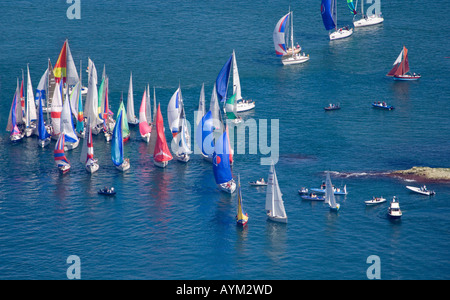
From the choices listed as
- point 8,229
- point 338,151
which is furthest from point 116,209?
point 338,151

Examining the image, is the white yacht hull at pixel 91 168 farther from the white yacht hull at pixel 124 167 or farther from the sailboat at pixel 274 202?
the sailboat at pixel 274 202

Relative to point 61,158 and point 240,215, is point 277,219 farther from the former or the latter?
point 61,158

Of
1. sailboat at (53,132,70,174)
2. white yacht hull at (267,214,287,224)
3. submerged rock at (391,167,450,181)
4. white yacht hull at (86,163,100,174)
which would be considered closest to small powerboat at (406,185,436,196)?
submerged rock at (391,167,450,181)

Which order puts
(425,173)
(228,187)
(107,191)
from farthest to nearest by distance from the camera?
(425,173) < (107,191) < (228,187)

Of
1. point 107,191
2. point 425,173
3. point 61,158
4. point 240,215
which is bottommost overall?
point 240,215

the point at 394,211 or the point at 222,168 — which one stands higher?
the point at 222,168

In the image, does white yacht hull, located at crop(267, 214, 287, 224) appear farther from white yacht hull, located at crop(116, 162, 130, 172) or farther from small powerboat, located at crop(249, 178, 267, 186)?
white yacht hull, located at crop(116, 162, 130, 172)

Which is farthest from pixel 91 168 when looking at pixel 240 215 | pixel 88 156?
pixel 240 215

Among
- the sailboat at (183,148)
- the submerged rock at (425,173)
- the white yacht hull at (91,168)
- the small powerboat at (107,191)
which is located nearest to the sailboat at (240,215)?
the small powerboat at (107,191)

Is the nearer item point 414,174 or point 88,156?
point 414,174
